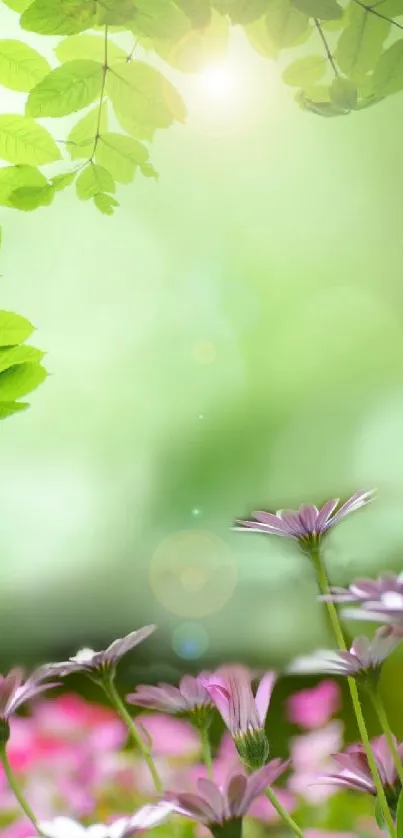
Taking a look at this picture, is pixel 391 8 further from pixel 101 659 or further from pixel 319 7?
pixel 101 659

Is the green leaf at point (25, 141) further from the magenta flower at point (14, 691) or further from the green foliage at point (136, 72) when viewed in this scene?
the magenta flower at point (14, 691)

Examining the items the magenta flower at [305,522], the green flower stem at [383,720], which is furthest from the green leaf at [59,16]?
the green flower stem at [383,720]

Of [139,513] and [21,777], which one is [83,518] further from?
[21,777]

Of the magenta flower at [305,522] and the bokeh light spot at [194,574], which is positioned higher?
the magenta flower at [305,522]

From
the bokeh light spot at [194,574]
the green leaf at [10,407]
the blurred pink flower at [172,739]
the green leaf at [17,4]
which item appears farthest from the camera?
the bokeh light spot at [194,574]

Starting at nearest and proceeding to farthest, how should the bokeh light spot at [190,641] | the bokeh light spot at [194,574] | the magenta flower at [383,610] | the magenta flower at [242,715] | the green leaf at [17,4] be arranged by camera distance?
the magenta flower at [383,610], the magenta flower at [242,715], the green leaf at [17,4], the bokeh light spot at [190,641], the bokeh light spot at [194,574]

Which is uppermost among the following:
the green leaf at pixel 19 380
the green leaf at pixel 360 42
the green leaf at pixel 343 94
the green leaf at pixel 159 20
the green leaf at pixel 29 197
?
the green leaf at pixel 159 20

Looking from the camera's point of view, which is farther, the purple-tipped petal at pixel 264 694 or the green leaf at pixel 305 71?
the green leaf at pixel 305 71
